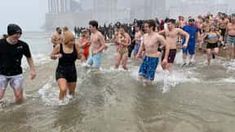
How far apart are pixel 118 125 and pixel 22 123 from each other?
1.61m

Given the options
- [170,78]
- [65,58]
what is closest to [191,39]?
[170,78]

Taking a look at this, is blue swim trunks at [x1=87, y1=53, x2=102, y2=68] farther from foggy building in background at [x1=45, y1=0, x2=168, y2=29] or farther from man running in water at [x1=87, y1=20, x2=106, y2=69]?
foggy building in background at [x1=45, y1=0, x2=168, y2=29]

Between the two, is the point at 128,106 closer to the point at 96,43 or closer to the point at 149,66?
the point at 149,66

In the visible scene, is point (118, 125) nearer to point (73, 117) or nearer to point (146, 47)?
point (73, 117)

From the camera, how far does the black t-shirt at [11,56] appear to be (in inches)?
278

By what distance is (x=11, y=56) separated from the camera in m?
7.14

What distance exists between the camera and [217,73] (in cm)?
1206

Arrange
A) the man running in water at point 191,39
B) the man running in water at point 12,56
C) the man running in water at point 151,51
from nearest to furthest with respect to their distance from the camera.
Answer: the man running in water at point 12,56
the man running in water at point 151,51
the man running in water at point 191,39

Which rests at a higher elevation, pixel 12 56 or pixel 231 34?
pixel 12 56

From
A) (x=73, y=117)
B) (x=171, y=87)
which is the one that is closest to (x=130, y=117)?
(x=73, y=117)

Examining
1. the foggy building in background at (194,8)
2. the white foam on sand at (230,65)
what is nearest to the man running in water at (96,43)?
the white foam on sand at (230,65)

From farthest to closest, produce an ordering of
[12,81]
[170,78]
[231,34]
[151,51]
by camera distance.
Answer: [231,34], [170,78], [151,51], [12,81]

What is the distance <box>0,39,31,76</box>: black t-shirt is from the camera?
7.06m

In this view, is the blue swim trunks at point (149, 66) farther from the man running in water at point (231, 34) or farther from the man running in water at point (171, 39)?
the man running in water at point (231, 34)
